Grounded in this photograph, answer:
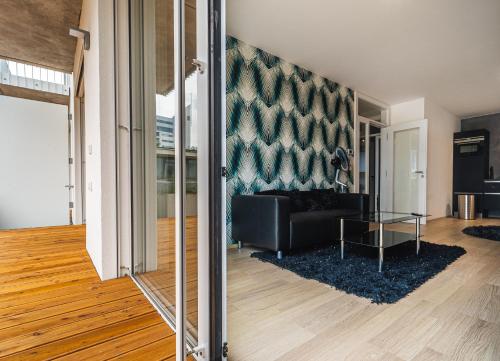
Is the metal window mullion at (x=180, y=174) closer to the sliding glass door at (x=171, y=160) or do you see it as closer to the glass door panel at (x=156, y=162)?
the sliding glass door at (x=171, y=160)

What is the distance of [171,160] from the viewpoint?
4.33ft

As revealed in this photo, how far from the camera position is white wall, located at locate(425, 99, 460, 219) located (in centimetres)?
514

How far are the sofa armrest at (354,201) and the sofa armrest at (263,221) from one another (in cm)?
138

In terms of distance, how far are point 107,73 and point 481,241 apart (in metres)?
4.65

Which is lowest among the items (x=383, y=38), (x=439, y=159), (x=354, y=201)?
(x=354, y=201)

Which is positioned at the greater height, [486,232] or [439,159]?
[439,159]

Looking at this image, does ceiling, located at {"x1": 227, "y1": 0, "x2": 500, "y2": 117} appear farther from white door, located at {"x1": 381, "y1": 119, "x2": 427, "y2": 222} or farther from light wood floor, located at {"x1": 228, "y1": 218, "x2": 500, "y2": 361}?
light wood floor, located at {"x1": 228, "y1": 218, "x2": 500, "y2": 361}

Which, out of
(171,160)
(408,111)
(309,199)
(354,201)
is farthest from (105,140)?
(408,111)

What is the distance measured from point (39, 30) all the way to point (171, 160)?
3.47 meters

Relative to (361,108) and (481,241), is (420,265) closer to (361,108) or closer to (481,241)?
(481,241)

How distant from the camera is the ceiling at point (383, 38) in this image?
8.12 feet

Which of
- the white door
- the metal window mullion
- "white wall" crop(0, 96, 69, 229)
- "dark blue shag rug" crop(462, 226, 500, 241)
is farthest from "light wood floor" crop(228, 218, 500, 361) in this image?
"white wall" crop(0, 96, 69, 229)

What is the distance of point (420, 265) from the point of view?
225 centimetres

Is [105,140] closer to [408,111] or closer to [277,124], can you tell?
[277,124]
